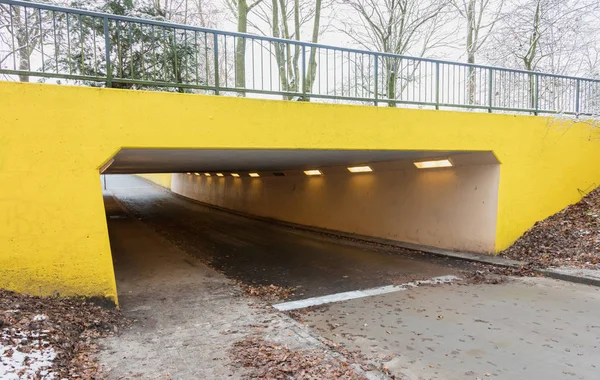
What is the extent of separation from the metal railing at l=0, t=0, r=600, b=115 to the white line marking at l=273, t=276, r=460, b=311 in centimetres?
390

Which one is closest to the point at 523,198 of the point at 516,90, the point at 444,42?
the point at 516,90

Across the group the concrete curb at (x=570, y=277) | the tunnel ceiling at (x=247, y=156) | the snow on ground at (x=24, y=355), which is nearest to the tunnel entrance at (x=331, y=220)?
the tunnel ceiling at (x=247, y=156)

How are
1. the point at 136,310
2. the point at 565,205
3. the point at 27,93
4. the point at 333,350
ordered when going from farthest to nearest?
the point at 565,205 → the point at 136,310 → the point at 27,93 → the point at 333,350

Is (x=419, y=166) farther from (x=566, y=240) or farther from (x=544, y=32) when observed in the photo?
(x=544, y=32)

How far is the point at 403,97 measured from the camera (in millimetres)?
9070

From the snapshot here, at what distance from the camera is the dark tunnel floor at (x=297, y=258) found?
8.50 metres

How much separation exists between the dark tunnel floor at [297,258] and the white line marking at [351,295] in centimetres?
25

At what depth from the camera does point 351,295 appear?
A: 728 centimetres

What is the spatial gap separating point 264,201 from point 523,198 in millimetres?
12932

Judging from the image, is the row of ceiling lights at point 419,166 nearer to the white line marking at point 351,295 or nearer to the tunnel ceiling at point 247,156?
the tunnel ceiling at point 247,156

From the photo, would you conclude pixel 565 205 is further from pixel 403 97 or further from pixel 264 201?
pixel 264 201

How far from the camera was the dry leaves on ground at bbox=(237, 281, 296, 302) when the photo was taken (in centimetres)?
722

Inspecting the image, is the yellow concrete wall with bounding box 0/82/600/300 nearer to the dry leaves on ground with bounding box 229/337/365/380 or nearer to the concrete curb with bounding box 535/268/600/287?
the dry leaves on ground with bounding box 229/337/365/380

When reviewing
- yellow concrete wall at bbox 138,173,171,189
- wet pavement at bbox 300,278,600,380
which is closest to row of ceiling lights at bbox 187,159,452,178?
wet pavement at bbox 300,278,600,380
